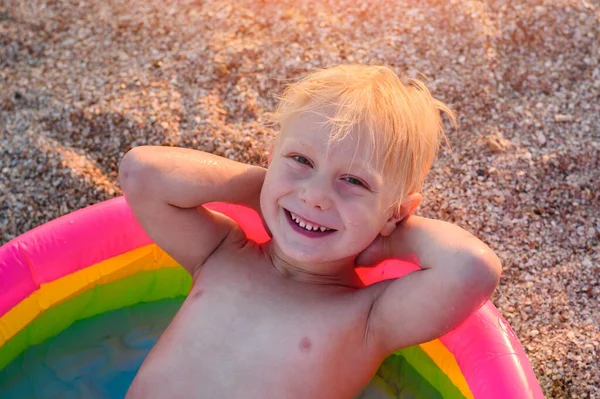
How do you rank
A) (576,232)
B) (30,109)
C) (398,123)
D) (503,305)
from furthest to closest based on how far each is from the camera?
(30,109) → (576,232) → (503,305) → (398,123)

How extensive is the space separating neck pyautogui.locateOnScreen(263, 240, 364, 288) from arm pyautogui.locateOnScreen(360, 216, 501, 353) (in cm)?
14

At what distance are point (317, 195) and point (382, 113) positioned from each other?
0.82 feet

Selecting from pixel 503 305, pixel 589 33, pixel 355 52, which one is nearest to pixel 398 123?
pixel 503 305

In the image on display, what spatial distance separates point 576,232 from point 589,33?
953 millimetres

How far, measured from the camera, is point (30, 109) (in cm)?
280

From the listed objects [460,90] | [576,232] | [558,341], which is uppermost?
[460,90]

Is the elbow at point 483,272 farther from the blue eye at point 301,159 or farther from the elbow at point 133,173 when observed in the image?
the elbow at point 133,173

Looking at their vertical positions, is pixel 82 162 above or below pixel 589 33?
below

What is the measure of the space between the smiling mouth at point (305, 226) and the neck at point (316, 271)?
0.58 feet

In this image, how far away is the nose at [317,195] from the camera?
1692 mm

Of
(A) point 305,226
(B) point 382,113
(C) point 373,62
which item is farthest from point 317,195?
(C) point 373,62

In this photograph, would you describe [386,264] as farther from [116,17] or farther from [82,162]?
[116,17]

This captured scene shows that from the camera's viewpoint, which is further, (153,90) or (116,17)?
(116,17)

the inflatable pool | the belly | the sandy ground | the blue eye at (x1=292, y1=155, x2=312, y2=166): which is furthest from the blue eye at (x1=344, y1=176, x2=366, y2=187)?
the sandy ground
